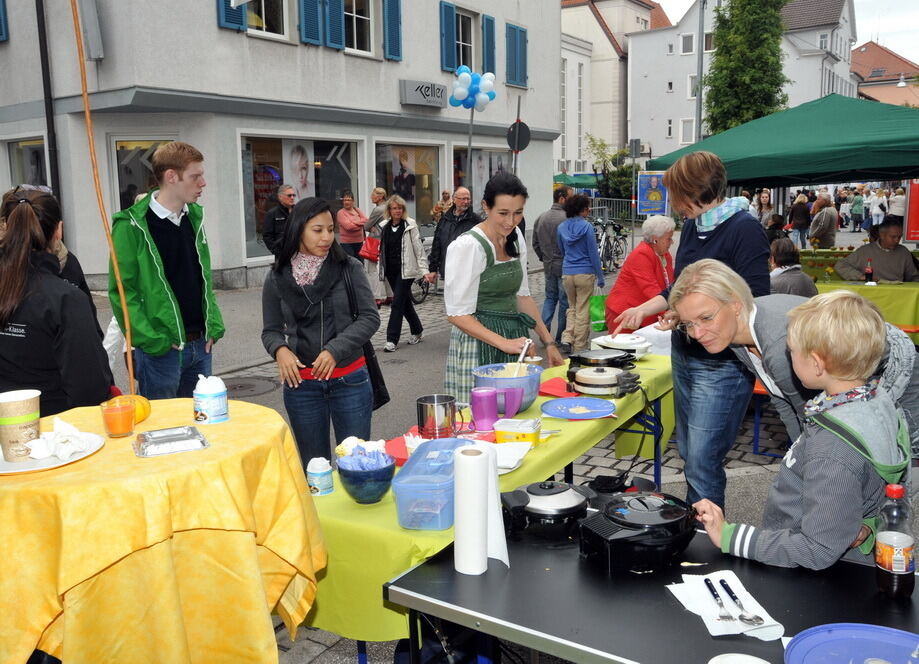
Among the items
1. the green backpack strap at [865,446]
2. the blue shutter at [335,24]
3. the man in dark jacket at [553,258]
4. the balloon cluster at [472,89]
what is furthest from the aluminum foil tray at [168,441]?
the blue shutter at [335,24]

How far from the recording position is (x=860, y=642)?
175 centimetres

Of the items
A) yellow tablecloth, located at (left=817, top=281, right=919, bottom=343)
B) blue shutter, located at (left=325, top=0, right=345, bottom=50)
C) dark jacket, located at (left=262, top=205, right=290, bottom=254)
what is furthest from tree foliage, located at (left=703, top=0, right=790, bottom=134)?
dark jacket, located at (left=262, top=205, right=290, bottom=254)

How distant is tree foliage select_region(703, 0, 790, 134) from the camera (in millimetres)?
30406

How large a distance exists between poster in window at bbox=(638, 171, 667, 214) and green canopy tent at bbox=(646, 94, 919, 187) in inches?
272

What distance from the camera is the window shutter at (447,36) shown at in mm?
18219

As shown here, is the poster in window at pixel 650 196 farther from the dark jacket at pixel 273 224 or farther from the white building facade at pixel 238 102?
the dark jacket at pixel 273 224

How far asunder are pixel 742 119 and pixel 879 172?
77.7ft

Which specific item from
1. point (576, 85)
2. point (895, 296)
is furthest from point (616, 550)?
point (576, 85)

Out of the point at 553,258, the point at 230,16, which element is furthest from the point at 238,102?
the point at 553,258

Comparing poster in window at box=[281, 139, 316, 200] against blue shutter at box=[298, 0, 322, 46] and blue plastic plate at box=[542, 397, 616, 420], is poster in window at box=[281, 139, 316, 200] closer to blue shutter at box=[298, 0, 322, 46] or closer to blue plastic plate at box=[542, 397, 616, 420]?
blue shutter at box=[298, 0, 322, 46]

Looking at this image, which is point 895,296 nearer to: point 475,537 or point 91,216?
point 475,537

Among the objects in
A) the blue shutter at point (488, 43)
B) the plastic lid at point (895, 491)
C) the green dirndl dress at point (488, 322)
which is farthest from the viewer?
the blue shutter at point (488, 43)

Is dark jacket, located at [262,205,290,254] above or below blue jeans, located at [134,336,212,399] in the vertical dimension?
above

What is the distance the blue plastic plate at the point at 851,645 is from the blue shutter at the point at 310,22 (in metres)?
14.9
